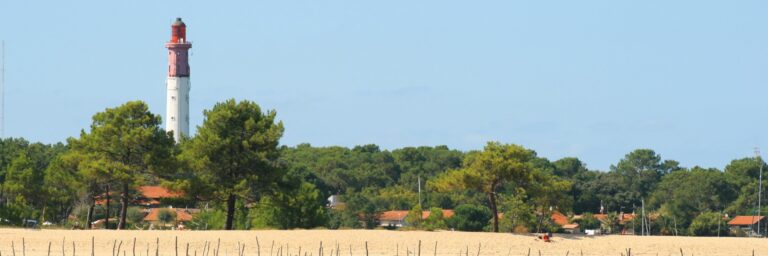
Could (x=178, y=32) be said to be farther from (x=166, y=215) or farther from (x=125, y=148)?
(x=125, y=148)

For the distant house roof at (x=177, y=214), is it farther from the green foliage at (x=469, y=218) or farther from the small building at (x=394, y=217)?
the green foliage at (x=469, y=218)

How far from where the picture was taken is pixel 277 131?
77062 mm

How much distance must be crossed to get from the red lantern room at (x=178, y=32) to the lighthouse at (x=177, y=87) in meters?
0.07

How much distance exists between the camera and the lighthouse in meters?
132

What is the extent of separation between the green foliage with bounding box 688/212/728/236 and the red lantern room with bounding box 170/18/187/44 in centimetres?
4198

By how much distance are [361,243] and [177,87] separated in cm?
6381

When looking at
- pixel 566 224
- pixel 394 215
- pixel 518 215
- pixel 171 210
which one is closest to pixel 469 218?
pixel 518 215

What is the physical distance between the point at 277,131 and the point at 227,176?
9.93 ft

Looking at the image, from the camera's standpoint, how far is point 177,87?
13225 centimetres

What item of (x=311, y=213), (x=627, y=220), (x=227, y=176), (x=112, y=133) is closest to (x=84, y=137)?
(x=112, y=133)

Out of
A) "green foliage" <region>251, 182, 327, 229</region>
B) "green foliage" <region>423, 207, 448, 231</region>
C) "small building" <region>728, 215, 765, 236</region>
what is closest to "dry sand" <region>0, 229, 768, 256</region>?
"green foliage" <region>251, 182, 327, 229</region>

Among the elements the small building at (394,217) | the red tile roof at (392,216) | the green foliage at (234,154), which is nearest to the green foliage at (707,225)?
the small building at (394,217)

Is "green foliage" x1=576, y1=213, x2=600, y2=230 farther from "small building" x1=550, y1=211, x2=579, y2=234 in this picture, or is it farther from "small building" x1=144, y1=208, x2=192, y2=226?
"small building" x1=144, y1=208, x2=192, y2=226

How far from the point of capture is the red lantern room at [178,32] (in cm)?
13294
